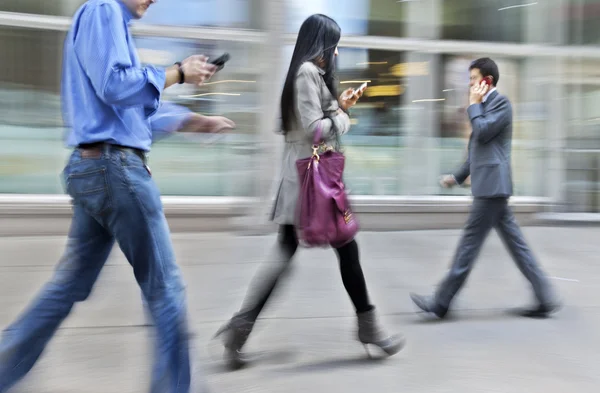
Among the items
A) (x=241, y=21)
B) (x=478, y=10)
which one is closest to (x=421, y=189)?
(x=478, y=10)

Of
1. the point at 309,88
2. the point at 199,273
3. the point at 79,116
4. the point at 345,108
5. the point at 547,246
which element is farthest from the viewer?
the point at 547,246

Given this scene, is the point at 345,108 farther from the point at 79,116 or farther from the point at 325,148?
the point at 79,116

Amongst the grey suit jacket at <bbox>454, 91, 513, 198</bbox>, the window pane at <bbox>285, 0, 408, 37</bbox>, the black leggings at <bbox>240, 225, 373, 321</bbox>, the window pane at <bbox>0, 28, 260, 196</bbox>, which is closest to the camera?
the black leggings at <bbox>240, 225, 373, 321</bbox>

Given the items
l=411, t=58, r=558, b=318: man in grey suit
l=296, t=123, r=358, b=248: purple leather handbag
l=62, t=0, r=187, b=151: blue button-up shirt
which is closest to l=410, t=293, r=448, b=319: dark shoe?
l=411, t=58, r=558, b=318: man in grey suit

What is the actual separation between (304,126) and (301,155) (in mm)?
165

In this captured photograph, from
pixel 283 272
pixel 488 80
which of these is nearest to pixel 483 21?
pixel 488 80

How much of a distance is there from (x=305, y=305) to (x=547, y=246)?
11.7ft

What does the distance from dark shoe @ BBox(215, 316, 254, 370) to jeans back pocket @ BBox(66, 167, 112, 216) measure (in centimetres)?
109

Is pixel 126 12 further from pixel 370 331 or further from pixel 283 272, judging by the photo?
pixel 370 331

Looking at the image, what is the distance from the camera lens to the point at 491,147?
4.16 meters

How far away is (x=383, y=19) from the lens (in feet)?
26.1

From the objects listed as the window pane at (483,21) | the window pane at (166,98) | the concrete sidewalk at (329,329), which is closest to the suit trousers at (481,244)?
the concrete sidewalk at (329,329)

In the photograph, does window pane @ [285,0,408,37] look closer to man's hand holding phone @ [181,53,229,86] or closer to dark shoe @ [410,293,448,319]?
dark shoe @ [410,293,448,319]

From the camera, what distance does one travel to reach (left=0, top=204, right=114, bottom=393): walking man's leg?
257cm
